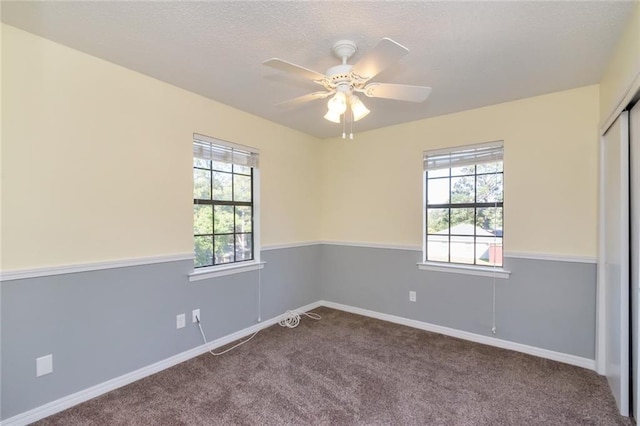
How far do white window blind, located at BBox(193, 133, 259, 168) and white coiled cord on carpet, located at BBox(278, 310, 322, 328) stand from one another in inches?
74.0

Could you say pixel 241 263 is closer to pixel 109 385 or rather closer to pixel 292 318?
pixel 292 318

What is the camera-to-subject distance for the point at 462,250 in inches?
130

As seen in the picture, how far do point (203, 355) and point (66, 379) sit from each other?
39.6 inches

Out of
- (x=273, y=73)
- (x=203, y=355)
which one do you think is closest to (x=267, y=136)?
(x=273, y=73)

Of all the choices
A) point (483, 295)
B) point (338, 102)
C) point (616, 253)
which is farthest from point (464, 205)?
point (338, 102)

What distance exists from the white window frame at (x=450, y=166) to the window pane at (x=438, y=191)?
0.06 metres

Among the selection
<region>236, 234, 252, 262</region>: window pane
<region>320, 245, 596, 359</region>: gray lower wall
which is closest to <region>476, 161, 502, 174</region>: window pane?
<region>320, 245, 596, 359</region>: gray lower wall

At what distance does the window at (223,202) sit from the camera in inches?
114

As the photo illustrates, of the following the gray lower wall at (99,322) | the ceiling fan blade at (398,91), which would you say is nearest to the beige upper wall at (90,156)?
the gray lower wall at (99,322)

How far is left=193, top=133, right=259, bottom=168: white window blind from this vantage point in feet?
9.40

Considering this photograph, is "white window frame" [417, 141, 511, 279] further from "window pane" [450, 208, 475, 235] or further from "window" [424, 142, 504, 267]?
"window pane" [450, 208, 475, 235]

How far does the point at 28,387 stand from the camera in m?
1.87

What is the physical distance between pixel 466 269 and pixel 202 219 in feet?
9.13

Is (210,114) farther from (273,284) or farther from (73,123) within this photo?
(273,284)
